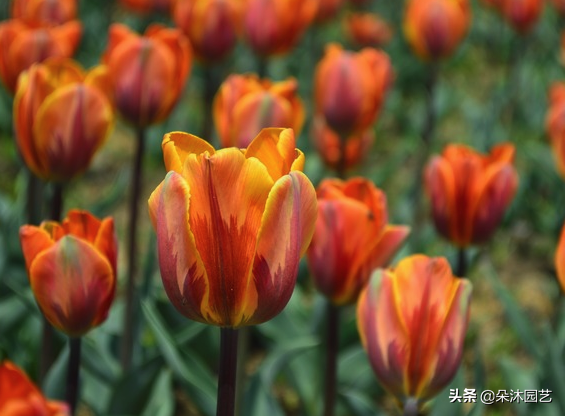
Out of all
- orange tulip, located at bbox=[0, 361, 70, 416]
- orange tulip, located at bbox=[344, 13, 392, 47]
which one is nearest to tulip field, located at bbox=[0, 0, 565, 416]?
orange tulip, located at bbox=[0, 361, 70, 416]

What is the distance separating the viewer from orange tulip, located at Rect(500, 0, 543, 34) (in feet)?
12.3

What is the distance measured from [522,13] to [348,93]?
5.52ft

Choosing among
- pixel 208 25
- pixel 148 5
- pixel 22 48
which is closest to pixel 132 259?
pixel 22 48

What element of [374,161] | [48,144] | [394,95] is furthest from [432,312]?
[394,95]

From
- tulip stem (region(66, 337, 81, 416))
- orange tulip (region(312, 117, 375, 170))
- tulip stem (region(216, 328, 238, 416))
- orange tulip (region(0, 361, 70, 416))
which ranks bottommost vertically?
orange tulip (region(312, 117, 375, 170))

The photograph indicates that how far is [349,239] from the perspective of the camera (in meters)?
1.55

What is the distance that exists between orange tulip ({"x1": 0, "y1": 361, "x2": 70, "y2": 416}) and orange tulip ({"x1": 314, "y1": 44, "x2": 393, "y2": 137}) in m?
1.65

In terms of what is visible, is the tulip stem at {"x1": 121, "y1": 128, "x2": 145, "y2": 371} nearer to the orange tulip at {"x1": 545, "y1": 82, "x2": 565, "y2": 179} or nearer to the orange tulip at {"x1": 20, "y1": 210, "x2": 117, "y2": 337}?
the orange tulip at {"x1": 20, "y1": 210, "x2": 117, "y2": 337}

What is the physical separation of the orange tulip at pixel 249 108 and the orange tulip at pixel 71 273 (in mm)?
659

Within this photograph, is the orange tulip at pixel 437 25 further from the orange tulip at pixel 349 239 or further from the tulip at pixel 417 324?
the tulip at pixel 417 324

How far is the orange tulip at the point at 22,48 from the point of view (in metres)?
2.14

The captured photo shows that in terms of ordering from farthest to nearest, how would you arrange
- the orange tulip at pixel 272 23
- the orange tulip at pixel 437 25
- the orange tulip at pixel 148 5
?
the orange tulip at pixel 148 5, the orange tulip at pixel 437 25, the orange tulip at pixel 272 23

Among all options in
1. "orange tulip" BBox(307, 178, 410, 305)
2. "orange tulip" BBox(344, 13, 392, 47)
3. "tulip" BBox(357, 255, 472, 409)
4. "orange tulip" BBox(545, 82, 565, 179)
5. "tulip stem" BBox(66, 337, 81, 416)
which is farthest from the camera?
"orange tulip" BBox(344, 13, 392, 47)

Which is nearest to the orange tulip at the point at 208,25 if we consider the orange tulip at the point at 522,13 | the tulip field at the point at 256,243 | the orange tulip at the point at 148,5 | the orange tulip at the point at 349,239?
the tulip field at the point at 256,243
